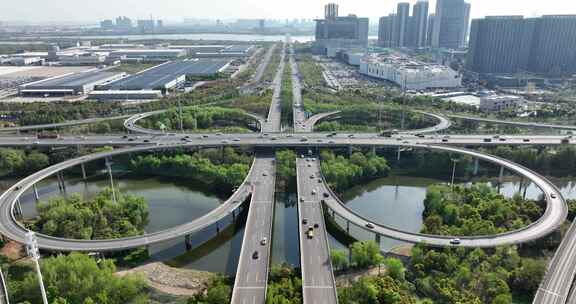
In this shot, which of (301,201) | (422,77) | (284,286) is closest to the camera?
(284,286)

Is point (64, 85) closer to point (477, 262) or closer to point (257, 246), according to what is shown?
point (257, 246)

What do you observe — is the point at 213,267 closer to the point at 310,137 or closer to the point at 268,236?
the point at 268,236

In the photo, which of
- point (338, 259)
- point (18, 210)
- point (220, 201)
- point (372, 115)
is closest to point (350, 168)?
point (220, 201)

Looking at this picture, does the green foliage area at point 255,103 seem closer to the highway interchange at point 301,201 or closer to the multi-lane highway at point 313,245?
the highway interchange at point 301,201

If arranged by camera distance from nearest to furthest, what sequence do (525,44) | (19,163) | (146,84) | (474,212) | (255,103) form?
(474,212) < (19,163) < (255,103) < (146,84) < (525,44)

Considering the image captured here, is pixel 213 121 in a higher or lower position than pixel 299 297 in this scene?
higher

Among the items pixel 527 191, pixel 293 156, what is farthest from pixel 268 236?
pixel 527 191
